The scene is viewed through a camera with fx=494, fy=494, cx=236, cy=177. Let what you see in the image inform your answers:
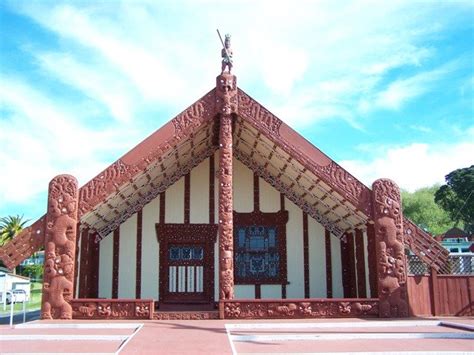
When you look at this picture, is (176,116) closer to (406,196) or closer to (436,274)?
(436,274)

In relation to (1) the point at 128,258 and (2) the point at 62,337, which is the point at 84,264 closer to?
(1) the point at 128,258

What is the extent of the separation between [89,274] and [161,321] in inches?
143

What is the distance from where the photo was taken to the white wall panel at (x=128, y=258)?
12.2 meters

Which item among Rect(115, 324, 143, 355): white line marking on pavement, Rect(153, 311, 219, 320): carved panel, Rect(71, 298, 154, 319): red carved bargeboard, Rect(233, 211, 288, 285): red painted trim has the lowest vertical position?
Rect(115, 324, 143, 355): white line marking on pavement

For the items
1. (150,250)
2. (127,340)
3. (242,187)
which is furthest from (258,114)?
(127,340)

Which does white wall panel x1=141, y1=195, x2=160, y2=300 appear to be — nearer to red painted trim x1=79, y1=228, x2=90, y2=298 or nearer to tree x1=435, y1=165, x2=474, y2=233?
red painted trim x1=79, y1=228, x2=90, y2=298

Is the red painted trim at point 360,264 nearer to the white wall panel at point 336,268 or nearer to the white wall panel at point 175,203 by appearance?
the white wall panel at point 336,268

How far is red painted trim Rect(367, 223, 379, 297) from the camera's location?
1006cm

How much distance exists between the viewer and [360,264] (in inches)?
448

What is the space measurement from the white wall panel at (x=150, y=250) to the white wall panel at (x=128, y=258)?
224mm

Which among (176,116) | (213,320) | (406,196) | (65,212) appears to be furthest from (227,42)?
(406,196)

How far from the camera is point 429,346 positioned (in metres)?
6.10

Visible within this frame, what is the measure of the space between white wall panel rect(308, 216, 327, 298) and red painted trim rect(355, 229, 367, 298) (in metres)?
1.19

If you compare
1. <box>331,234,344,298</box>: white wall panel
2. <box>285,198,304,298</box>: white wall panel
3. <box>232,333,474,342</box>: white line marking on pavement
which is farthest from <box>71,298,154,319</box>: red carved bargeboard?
<box>331,234,344,298</box>: white wall panel
